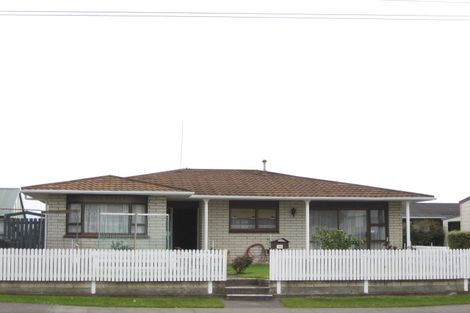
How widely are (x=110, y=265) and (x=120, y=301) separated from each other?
3.58 ft

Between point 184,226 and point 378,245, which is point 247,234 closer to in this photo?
point 184,226

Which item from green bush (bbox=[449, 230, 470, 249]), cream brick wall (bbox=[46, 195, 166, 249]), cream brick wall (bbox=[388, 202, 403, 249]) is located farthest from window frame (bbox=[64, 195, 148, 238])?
green bush (bbox=[449, 230, 470, 249])

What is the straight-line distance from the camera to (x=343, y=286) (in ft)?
61.9

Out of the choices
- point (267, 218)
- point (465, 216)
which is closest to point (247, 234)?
point (267, 218)

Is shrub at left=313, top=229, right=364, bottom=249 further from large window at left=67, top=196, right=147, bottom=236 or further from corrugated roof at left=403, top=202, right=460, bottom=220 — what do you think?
corrugated roof at left=403, top=202, right=460, bottom=220

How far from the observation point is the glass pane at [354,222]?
26.0 meters

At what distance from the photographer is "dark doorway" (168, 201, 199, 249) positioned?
86.5ft

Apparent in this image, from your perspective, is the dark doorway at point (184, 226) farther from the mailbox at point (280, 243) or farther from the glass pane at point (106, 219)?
the glass pane at point (106, 219)

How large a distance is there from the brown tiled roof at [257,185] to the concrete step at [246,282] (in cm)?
561

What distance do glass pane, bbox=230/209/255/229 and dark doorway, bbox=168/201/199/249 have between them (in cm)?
163

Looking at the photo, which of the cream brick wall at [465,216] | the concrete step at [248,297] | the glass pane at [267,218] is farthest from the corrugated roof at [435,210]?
the concrete step at [248,297]

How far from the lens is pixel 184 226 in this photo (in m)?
26.6

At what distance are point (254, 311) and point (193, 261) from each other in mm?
2398

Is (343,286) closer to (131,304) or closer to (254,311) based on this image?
(254,311)
